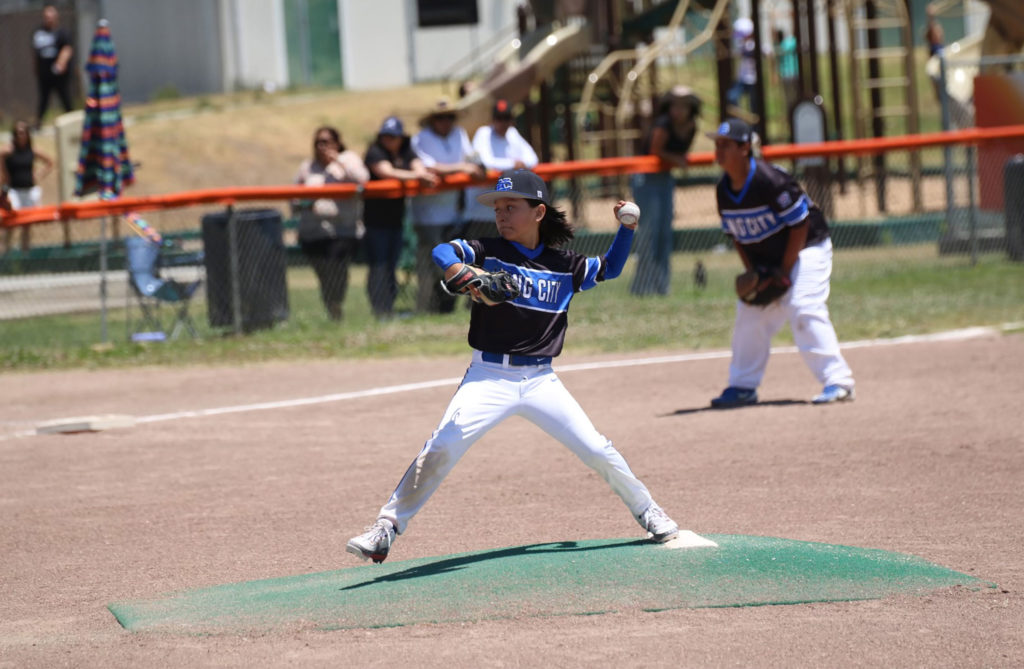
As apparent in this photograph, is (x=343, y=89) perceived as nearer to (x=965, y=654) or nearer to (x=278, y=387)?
(x=278, y=387)

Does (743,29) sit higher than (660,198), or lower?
higher

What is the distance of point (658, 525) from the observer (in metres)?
6.25

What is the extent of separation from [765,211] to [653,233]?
5798mm

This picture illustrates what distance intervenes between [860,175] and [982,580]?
15.9 m

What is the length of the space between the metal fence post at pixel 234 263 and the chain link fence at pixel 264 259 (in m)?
0.01

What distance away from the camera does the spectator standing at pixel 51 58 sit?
25.8 m

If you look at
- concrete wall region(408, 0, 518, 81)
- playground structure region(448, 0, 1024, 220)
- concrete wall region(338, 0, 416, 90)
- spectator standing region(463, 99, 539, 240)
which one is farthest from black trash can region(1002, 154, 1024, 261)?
concrete wall region(338, 0, 416, 90)

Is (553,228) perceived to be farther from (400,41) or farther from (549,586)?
(400,41)

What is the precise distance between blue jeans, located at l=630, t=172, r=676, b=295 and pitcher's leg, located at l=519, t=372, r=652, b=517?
30.7ft

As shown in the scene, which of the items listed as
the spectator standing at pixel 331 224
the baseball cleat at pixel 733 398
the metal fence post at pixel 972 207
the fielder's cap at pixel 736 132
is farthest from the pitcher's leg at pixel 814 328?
the metal fence post at pixel 972 207

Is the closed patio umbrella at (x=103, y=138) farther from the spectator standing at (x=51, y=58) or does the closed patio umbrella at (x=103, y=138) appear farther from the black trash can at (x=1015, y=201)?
the black trash can at (x=1015, y=201)

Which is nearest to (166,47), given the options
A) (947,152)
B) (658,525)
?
(947,152)

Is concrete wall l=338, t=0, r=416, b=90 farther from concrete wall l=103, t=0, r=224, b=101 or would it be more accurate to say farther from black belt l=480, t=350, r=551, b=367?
black belt l=480, t=350, r=551, b=367

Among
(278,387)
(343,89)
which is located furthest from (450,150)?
(343,89)
